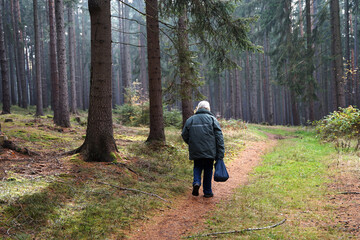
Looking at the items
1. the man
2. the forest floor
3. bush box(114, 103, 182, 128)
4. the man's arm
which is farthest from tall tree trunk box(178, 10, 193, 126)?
bush box(114, 103, 182, 128)

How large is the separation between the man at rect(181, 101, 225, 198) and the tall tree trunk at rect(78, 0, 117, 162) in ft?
6.62

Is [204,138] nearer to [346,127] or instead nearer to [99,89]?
[99,89]

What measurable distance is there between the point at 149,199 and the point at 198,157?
1260 millimetres

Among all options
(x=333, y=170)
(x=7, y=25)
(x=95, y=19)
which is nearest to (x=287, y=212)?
(x=333, y=170)

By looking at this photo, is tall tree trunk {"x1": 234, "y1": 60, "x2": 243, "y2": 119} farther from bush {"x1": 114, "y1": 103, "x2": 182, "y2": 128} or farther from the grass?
the grass

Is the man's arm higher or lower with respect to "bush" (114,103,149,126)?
lower

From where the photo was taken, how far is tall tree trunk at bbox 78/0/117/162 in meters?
5.99

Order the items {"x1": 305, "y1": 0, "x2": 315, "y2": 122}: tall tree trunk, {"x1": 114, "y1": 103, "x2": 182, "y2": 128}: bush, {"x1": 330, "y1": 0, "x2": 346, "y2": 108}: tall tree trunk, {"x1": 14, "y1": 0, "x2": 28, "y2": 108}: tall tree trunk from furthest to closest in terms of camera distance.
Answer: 1. {"x1": 14, "y1": 0, "x2": 28, "y2": 108}: tall tree trunk
2. {"x1": 305, "y1": 0, "x2": 315, "y2": 122}: tall tree trunk
3. {"x1": 114, "y1": 103, "x2": 182, "y2": 128}: bush
4. {"x1": 330, "y1": 0, "x2": 346, "y2": 108}: tall tree trunk

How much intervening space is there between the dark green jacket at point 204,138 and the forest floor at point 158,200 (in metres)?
0.95

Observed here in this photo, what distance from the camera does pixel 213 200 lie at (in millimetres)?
5238

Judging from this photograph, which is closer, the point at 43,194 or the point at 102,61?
the point at 43,194

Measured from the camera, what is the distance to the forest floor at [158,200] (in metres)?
3.36

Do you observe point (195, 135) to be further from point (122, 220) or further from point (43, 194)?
point (43, 194)

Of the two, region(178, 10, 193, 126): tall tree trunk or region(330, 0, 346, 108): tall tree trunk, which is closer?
region(178, 10, 193, 126): tall tree trunk
